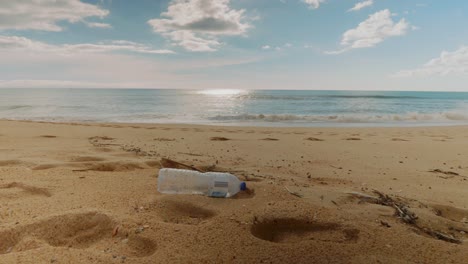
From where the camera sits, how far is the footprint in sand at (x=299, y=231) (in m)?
1.90

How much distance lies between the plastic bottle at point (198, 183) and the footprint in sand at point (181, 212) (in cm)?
31

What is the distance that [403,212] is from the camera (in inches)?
90.7

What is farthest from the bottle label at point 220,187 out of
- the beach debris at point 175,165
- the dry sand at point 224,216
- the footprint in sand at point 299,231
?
the beach debris at point 175,165

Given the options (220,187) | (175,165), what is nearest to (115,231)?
(220,187)

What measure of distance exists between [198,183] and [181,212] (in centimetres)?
66

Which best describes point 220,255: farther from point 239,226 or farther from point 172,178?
point 172,178

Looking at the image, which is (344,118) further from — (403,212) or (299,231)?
(299,231)

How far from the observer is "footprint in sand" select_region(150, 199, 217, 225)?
2100mm

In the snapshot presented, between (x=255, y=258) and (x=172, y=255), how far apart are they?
0.44 meters

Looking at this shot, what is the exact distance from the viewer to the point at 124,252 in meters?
1.63

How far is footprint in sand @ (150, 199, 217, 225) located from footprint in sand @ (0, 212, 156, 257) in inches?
13.8

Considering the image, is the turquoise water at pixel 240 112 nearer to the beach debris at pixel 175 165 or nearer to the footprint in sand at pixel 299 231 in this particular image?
the beach debris at pixel 175 165

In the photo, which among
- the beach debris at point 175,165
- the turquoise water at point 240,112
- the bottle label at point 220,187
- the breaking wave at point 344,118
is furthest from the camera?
the breaking wave at point 344,118

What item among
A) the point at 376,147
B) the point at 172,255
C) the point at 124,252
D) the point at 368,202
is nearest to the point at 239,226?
the point at 172,255
